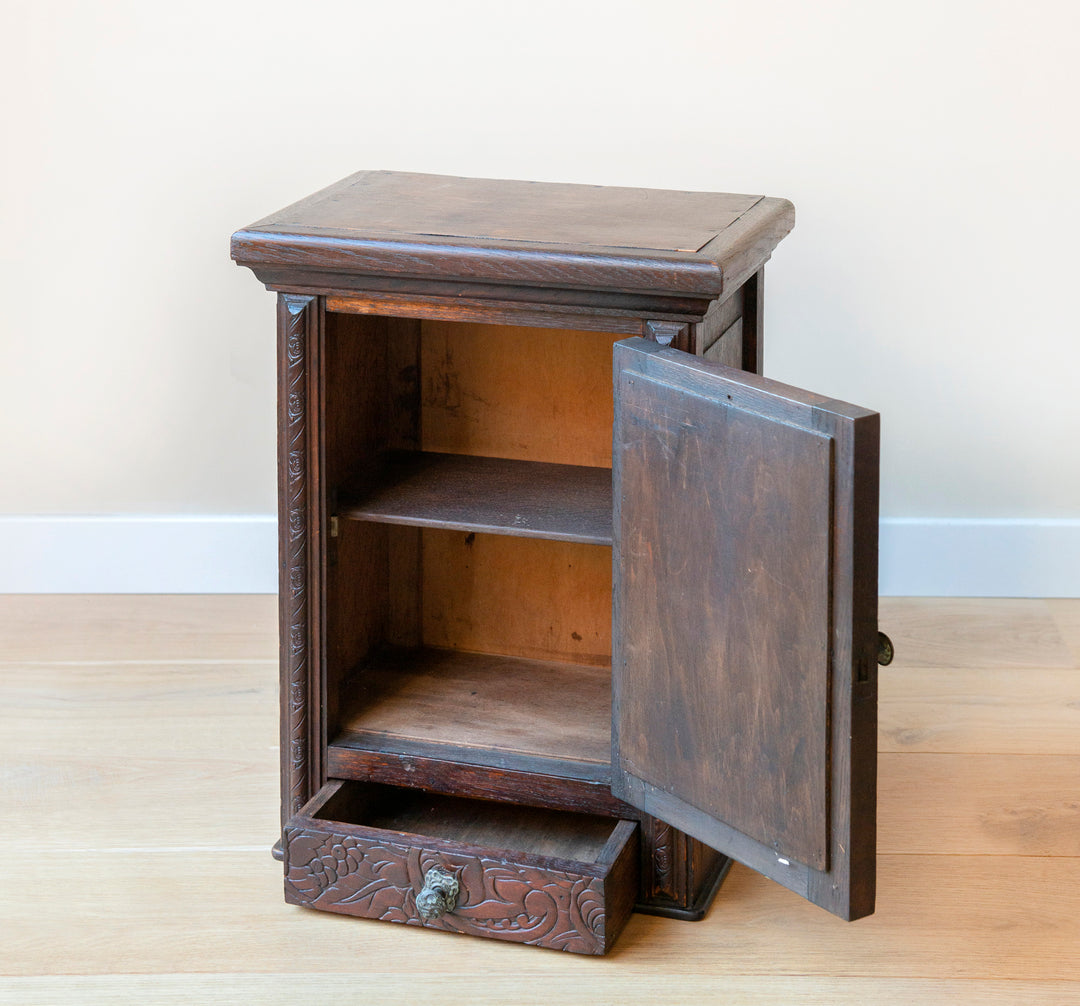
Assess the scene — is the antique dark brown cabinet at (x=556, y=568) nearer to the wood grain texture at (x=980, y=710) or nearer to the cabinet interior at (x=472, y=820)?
the cabinet interior at (x=472, y=820)

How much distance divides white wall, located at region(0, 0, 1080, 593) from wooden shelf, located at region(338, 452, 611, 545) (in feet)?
1.88

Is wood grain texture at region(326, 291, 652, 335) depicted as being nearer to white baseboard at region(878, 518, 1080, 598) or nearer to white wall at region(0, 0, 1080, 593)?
white wall at region(0, 0, 1080, 593)

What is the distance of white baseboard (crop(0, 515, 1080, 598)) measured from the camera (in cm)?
211

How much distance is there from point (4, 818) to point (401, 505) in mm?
533

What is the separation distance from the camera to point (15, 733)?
1718 millimetres

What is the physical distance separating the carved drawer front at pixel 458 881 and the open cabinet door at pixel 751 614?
0.10 m

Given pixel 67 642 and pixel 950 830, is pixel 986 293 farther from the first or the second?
pixel 67 642

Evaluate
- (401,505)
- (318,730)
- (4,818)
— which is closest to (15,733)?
(4,818)

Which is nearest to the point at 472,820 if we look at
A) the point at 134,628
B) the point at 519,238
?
the point at 519,238

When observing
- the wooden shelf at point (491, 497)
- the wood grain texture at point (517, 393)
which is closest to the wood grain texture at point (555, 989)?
the wooden shelf at point (491, 497)

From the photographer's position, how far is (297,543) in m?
1.39

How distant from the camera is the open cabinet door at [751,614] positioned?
41.8 inches

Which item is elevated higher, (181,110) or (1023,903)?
(181,110)

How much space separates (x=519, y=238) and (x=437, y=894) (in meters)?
0.57
